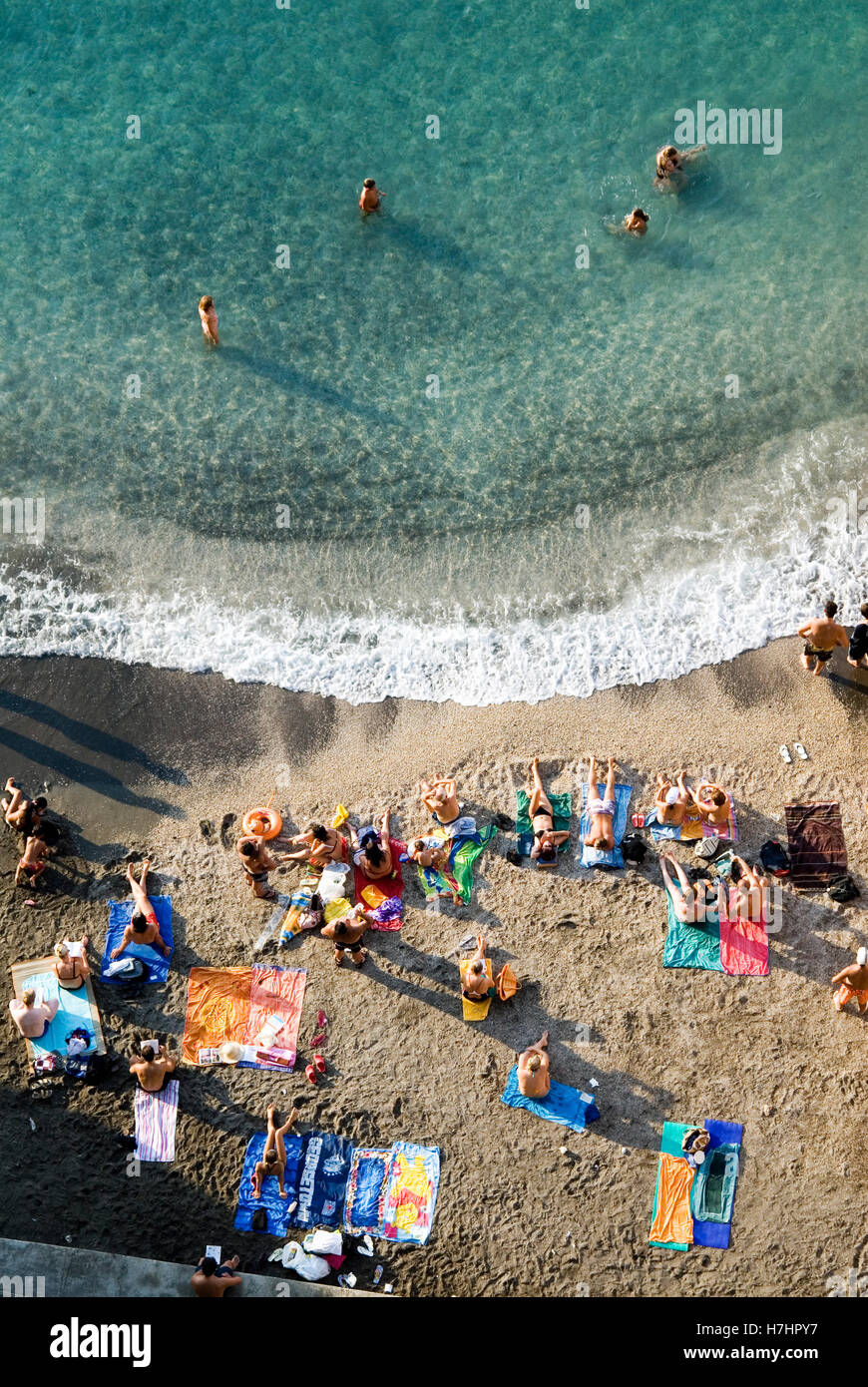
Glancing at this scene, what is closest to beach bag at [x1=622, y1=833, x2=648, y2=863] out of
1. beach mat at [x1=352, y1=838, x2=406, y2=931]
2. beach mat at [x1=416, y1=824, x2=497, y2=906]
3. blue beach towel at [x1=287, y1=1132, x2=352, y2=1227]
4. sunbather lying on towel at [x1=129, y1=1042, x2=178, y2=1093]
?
beach mat at [x1=416, y1=824, x2=497, y2=906]

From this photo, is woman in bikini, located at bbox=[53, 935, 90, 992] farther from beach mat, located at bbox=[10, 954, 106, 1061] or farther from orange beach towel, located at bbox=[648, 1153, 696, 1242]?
orange beach towel, located at bbox=[648, 1153, 696, 1242]

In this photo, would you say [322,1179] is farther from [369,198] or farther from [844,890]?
[369,198]

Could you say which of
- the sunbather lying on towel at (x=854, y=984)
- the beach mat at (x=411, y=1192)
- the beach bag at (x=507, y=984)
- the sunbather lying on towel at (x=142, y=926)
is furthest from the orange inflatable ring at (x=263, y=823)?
the sunbather lying on towel at (x=854, y=984)

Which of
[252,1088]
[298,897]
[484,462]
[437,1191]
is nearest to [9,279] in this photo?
[484,462]

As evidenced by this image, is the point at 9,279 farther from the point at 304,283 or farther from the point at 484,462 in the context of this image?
the point at 484,462

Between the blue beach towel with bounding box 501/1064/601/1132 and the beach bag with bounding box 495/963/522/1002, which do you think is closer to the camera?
the blue beach towel with bounding box 501/1064/601/1132

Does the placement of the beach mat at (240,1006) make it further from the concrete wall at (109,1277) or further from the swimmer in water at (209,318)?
the swimmer in water at (209,318)
